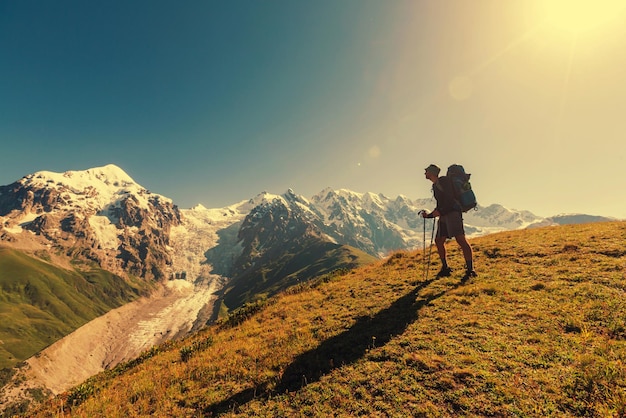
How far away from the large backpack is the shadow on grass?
4750mm

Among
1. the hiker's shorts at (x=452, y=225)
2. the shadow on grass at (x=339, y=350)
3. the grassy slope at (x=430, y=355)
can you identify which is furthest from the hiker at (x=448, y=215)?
the shadow on grass at (x=339, y=350)

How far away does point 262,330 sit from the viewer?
13.6m

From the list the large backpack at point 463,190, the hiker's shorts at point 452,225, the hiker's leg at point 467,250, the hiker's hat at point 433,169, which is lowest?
the hiker's leg at point 467,250

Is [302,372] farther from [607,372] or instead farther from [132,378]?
[132,378]

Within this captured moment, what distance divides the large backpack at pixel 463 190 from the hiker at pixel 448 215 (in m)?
0.24

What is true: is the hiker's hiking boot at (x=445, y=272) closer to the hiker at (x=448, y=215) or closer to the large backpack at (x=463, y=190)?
the hiker at (x=448, y=215)

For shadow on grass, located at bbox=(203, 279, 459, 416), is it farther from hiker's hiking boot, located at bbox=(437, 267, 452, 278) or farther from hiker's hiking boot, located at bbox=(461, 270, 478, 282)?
hiker's hiking boot, located at bbox=(437, 267, 452, 278)

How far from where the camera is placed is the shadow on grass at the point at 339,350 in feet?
26.9

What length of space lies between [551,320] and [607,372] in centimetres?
312

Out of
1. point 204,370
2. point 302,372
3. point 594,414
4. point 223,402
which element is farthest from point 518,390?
point 204,370

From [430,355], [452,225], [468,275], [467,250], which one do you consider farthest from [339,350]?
[467,250]

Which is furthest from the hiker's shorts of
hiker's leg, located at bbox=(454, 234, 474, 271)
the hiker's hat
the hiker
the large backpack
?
the hiker's hat

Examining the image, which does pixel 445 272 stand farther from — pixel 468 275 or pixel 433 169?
pixel 433 169

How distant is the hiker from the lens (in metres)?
13.9
